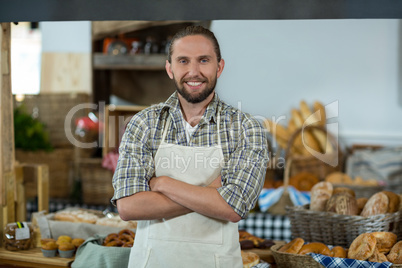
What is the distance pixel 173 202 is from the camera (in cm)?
199

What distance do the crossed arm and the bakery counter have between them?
0.81 meters

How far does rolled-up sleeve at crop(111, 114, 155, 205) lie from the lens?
1.99m

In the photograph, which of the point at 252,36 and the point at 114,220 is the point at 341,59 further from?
the point at 114,220

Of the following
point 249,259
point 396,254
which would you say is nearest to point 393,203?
point 396,254

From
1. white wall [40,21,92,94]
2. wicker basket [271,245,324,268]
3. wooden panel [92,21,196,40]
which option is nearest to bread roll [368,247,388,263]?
wicker basket [271,245,324,268]

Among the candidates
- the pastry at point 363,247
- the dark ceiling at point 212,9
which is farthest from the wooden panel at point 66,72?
the pastry at point 363,247

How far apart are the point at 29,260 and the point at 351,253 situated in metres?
1.65

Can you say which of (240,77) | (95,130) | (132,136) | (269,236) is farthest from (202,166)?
(240,77)

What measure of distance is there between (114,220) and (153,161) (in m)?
0.92

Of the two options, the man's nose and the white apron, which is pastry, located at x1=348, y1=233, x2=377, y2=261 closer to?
the white apron

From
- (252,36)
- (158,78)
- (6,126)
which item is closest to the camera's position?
(6,126)

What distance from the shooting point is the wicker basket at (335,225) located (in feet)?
8.25

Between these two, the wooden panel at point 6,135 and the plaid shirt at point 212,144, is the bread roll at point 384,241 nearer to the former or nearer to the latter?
the plaid shirt at point 212,144

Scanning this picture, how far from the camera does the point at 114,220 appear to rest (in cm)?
290
